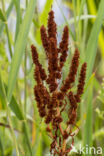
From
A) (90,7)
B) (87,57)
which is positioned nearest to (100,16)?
(87,57)

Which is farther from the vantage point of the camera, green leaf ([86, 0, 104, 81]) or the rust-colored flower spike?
green leaf ([86, 0, 104, 81])

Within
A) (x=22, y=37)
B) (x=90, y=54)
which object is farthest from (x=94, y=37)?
(x=22, y=37)

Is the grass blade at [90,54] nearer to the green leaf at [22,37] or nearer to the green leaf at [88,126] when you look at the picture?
the green leaf at [88,126]

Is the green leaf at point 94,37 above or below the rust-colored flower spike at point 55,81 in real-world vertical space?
above

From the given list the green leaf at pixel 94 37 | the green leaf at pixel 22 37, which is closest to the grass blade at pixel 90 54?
the green leaf at pixel 94 37

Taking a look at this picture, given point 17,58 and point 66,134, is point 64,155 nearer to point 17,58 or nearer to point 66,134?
point 66,134

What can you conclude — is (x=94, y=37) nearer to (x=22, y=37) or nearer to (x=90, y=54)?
(x=90, y=54)

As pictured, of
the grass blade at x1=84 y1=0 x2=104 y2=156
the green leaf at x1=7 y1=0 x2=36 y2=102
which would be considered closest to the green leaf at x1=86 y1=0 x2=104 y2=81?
the grass blade at x1=84 y1=0 x2=104 y2=156

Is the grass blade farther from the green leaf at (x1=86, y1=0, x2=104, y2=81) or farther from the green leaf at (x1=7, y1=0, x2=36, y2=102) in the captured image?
the green leaf at (x1=7, y1=0, x2=36, y2=102)

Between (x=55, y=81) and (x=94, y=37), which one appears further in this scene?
(x=94, y=37)

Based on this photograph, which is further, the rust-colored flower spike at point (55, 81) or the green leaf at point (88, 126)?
the green leaf at point (88, 126)

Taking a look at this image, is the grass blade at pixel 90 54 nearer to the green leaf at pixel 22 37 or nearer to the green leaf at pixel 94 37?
the green leaf at pixel 94 37
